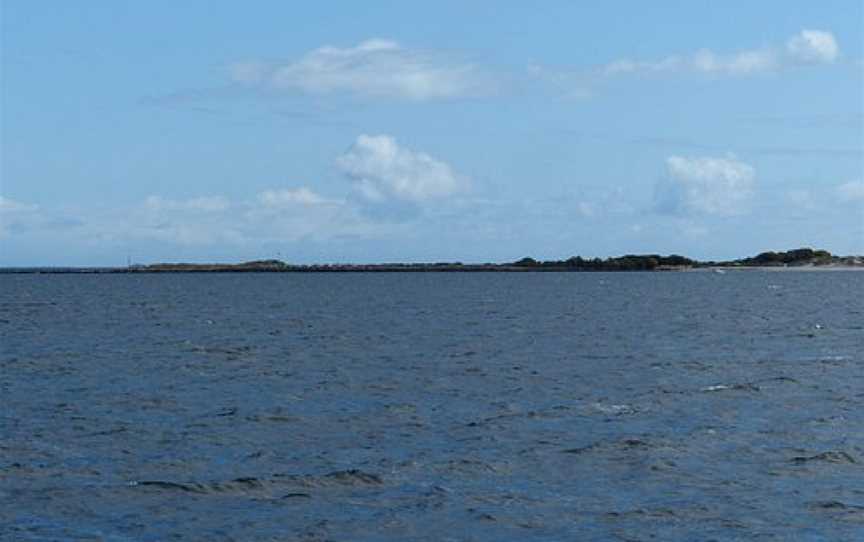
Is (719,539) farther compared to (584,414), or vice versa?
(584,414)

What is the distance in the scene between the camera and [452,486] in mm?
25656

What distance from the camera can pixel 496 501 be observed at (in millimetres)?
24359

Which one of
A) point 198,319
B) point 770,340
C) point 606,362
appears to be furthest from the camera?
point 198,319

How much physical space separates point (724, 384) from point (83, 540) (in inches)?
1086

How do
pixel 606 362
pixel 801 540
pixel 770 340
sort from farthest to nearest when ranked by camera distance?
1. pixel 770 340
2. pixel 606 362
3. pixel 801 540

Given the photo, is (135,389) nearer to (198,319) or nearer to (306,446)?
(306,446)

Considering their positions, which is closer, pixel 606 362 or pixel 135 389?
pixel 135 389

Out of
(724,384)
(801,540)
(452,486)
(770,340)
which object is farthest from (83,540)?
(770,340)

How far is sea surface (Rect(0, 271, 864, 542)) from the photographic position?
2284cm

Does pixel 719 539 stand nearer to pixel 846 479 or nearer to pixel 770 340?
pixel 846 479

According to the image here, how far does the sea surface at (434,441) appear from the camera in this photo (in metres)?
22.8

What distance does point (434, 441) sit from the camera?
101ft

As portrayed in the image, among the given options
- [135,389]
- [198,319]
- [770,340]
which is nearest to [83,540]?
[135,389]

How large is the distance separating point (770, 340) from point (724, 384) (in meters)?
24.3
